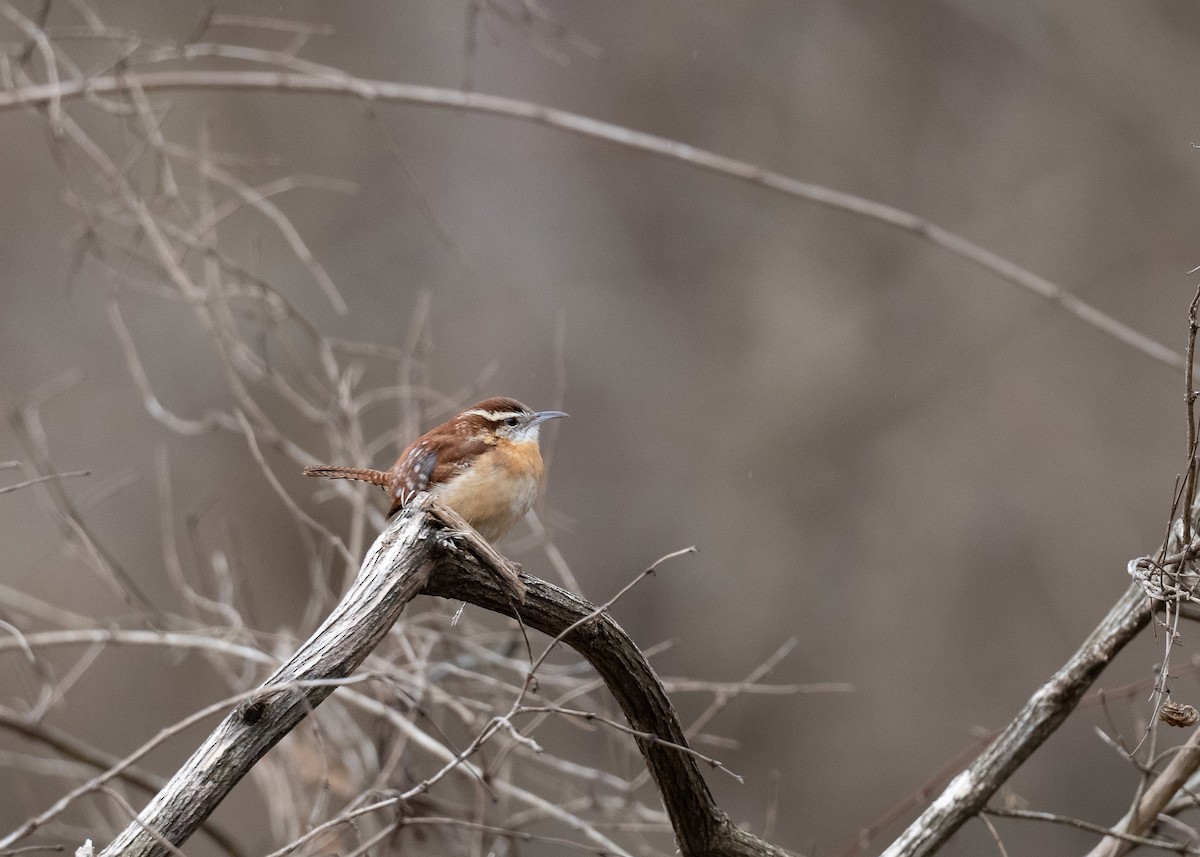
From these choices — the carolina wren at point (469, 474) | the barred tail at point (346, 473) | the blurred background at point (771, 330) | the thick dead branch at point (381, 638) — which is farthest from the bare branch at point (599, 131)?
the blurred background at point (771, 330)

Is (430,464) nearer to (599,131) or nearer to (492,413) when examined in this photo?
(492,413)

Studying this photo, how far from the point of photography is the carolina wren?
10.7ft

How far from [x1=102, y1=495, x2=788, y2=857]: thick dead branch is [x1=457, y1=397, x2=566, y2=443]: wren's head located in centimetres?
101

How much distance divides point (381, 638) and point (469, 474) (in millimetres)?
1070

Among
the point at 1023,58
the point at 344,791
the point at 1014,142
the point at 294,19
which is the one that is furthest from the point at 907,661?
the point at 294,19

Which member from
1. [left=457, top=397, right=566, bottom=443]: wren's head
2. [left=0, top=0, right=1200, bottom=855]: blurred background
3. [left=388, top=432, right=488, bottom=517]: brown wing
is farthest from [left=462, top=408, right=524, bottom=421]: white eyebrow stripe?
[left=0, top=0, right=1200, bottom=855]: blurred background

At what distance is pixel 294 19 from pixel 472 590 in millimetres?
8390

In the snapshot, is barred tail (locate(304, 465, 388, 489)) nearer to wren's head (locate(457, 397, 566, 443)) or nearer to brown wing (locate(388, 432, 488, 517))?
brown wing (locate(388, 432, 488, 517))

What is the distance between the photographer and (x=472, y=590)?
2.50 metres

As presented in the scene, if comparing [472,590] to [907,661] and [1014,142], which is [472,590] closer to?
[907,661]

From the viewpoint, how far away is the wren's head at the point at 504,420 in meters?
3.55

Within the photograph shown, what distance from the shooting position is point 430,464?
10.9 feet

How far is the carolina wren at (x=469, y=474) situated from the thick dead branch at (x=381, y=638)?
26.9 inches

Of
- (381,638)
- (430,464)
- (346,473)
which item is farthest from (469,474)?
(381,638)
